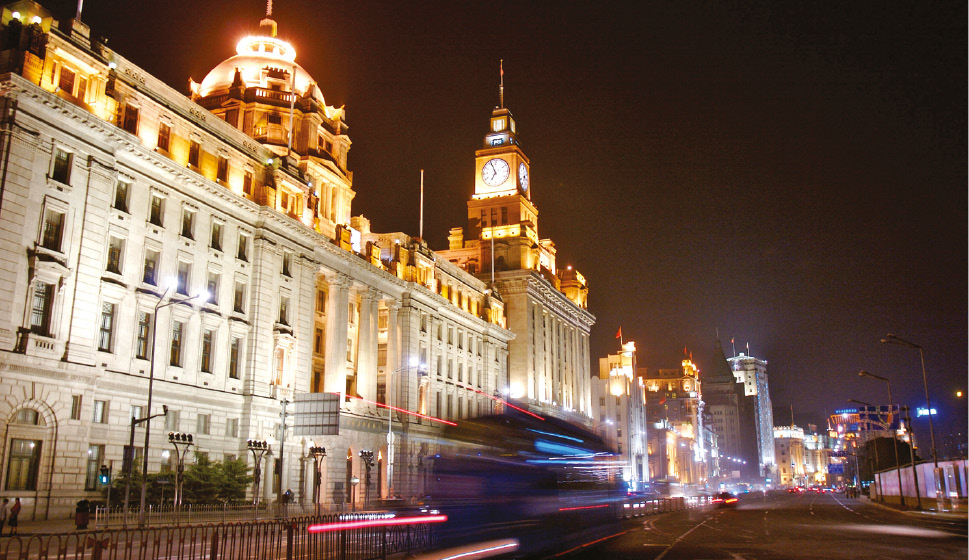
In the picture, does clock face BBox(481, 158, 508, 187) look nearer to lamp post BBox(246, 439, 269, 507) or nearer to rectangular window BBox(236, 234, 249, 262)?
rectangular window BBox(236, 234, 249, 262)

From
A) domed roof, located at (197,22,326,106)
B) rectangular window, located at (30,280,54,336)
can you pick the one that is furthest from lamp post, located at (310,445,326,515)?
domed roof, located at (197,22,326,106)

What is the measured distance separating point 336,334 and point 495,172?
57.0 m

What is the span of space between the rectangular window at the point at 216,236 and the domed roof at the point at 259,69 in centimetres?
2950

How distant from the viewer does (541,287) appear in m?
105

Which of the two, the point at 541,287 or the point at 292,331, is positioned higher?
the point at 541,287

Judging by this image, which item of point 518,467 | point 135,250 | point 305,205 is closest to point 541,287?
point 305,205

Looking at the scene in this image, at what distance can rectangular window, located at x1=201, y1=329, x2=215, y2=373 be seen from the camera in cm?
4878

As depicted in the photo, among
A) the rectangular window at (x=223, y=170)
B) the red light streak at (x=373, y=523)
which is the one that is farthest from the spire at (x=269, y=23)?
the red light streak at (x=373, y=523)

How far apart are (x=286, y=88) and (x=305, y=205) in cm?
2156

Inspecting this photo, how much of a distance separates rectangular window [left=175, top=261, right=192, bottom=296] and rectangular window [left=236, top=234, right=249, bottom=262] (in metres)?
4.78

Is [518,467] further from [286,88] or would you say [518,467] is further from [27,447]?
[286,88]

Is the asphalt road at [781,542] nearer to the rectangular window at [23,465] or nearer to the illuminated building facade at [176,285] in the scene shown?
the illuminated building facade at [176,285]

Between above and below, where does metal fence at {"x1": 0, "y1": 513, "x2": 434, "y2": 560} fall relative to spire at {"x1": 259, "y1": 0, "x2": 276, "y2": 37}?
below

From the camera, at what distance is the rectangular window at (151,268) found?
45156mm
